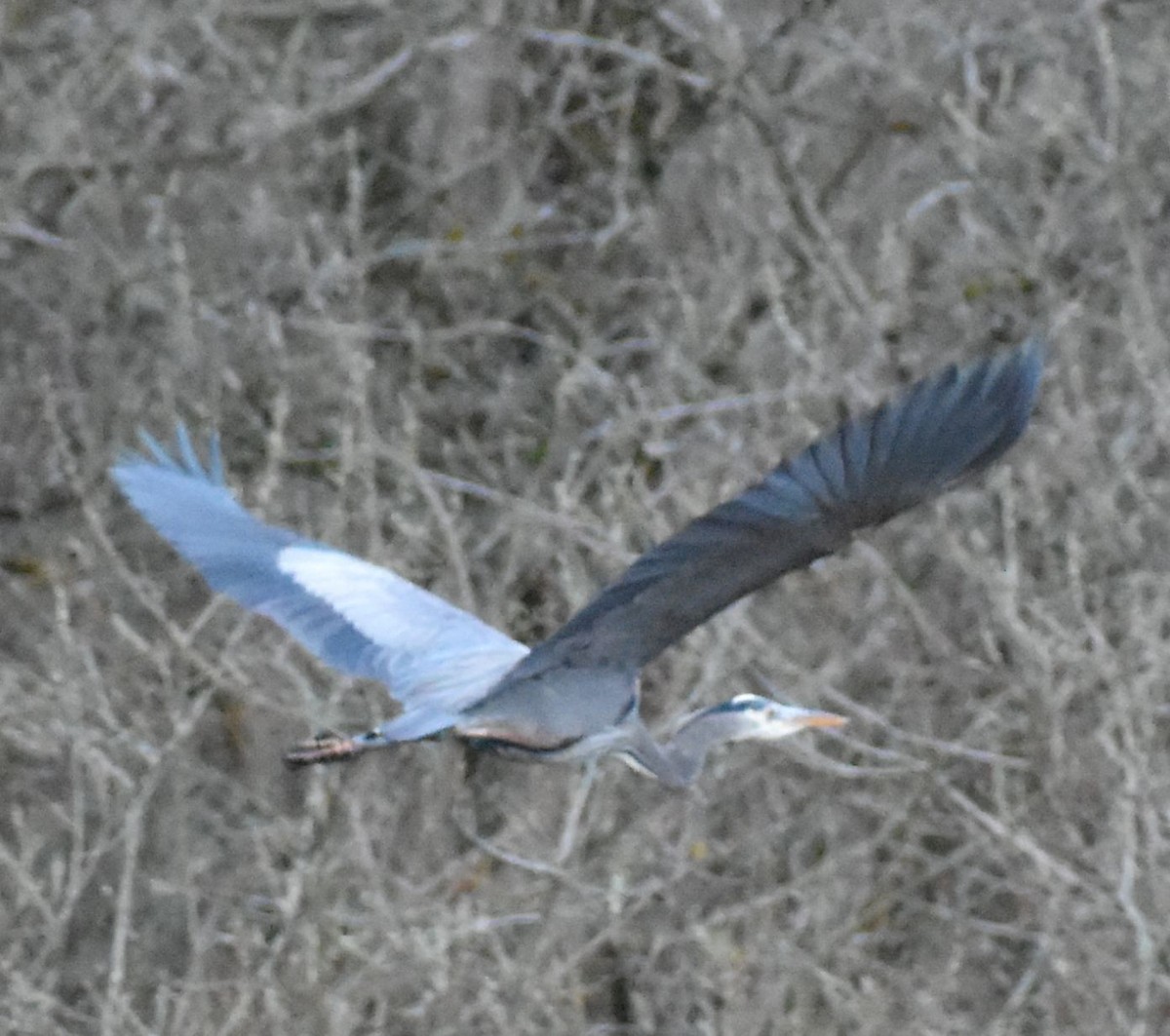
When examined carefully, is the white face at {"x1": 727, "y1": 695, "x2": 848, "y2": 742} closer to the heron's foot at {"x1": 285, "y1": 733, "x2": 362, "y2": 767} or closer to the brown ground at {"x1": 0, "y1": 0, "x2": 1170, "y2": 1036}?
the heron's foot at {"x1": 285, "y1": 733, "x2": 362, "y2": 767}

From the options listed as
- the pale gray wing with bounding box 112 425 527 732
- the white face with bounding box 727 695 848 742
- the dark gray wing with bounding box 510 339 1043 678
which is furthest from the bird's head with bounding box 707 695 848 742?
the dark gray wing with bounding box 510 339 1043 678

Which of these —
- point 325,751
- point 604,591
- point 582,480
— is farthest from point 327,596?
point 582,480

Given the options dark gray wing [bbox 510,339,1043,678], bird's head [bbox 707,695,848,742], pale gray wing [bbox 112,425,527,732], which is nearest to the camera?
dark gray wing [bbox 510,339,1043,678]

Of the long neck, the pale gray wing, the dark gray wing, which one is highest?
the dark gray wing

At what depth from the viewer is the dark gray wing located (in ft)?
16.5

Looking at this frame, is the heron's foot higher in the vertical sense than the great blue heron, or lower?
lower

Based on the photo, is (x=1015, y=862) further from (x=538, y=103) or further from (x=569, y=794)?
(x=538, y=103)

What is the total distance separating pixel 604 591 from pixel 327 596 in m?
1.17

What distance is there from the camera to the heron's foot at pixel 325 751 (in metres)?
5.71

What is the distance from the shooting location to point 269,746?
9.66 meters

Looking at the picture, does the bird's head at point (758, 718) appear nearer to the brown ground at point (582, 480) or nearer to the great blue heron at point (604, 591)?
the great blue heron at point (604, 591)

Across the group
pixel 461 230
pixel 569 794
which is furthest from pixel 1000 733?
pixel 461 230

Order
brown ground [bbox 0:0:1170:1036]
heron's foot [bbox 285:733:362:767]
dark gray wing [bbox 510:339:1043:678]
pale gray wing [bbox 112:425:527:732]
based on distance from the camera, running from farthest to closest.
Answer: brown ground [bbox 0:0:1170:1036]
pale gray wing [bbox 112:425:527:732]
heron's foot [bbox 285:733:362:767]
dark gray wing [bbox 510:339:1043:678]

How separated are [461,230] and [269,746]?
1871 millimetres
